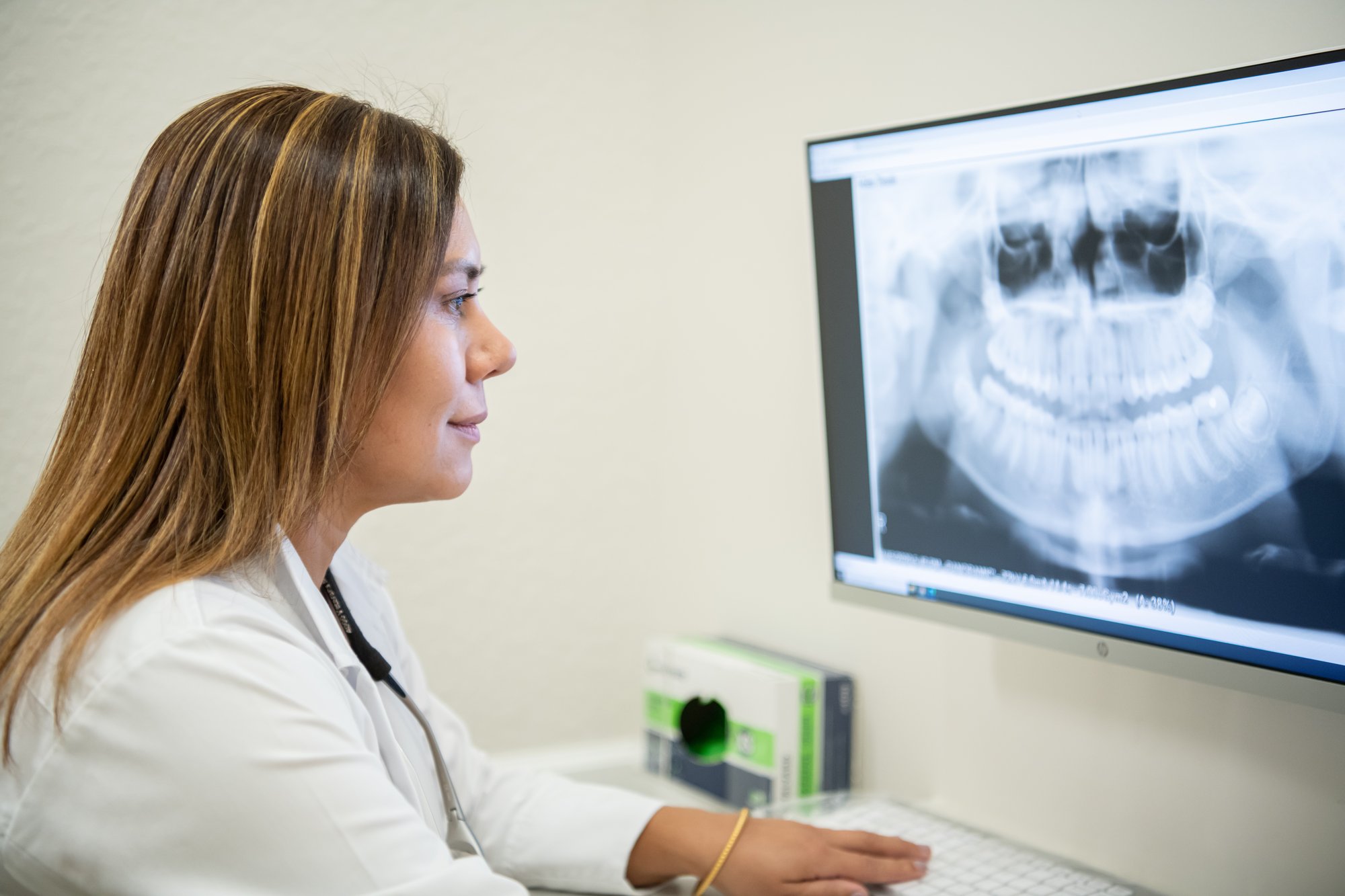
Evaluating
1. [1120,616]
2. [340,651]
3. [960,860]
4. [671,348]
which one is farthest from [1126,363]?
[671,348]

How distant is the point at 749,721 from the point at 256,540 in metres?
0.80

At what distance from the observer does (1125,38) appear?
1142 mm

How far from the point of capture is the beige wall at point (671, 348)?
3.78ft

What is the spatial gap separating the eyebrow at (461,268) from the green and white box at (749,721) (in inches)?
28.1

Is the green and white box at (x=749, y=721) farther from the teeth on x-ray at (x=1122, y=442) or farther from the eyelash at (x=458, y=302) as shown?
the eyelash at (x=458, y=302)

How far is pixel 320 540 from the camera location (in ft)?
3.39

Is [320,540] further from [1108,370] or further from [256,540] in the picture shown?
[1108,370]

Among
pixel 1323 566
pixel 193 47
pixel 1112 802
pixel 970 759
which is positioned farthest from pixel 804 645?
pixel 193 47

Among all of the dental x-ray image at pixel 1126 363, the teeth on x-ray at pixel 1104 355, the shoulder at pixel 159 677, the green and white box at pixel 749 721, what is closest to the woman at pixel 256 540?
the shoulder at pixel 159 677

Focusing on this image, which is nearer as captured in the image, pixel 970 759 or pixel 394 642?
pixel 394 642

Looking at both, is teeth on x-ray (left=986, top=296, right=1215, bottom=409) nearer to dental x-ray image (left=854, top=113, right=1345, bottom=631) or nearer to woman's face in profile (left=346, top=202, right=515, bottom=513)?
dental x-ray image (left=854, top=113, right=1345, bottom=631)

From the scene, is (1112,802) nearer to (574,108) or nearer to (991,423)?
(991,423)

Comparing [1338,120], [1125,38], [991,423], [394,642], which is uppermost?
[1125,38]

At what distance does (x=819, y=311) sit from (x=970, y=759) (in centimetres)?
63
